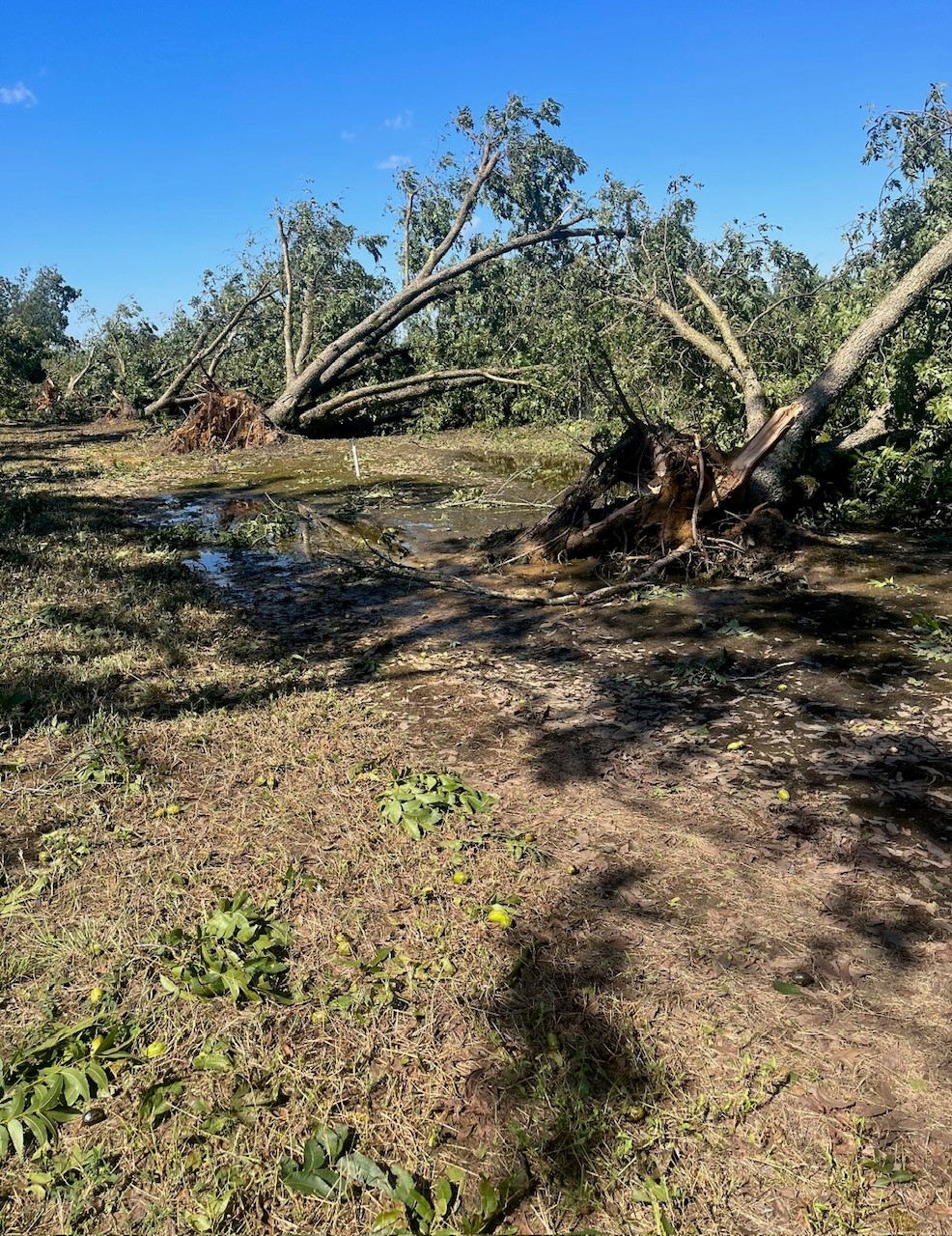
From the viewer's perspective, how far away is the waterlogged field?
6.38 feet

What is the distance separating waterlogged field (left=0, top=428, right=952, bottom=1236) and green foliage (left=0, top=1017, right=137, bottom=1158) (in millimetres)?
10

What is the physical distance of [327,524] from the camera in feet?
32.8

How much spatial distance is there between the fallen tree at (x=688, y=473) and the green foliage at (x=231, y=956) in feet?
16.0

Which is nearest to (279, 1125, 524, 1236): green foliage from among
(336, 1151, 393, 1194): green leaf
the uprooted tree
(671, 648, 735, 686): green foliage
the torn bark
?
(336, 1151, 393, 1194): green leaf

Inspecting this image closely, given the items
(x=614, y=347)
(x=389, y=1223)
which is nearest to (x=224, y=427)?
(x=614, y=347)

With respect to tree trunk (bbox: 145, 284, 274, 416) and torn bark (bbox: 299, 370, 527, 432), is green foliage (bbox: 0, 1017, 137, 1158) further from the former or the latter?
tree trunk (bbox: 145, 284, 274, 416)

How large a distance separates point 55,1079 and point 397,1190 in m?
0.93

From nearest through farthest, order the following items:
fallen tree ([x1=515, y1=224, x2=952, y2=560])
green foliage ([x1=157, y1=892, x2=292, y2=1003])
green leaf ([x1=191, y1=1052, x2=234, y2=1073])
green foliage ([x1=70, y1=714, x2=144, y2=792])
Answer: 1. green leaf ([x1=191, y1=1052, x2=234, y2=1073])
2. green foliage ([x1=157, y1=892, x2=292, y2=1003])
3. green foliage ([x1=70, y1=714, x2=144, y2=792])
4. fallen tree ([x1=515, y1=224, x2=952, y2=560])

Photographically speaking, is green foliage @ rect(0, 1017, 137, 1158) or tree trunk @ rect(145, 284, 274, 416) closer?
green foliage @ rect(0, 1017, 137, 1158)

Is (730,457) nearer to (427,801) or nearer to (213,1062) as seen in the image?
(427,801)

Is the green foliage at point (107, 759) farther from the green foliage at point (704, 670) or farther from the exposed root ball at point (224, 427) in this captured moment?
the exposed root ball at point (224, 427)

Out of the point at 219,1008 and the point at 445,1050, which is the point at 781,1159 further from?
the point at 219,1008

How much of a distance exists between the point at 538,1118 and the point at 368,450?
14.5 m

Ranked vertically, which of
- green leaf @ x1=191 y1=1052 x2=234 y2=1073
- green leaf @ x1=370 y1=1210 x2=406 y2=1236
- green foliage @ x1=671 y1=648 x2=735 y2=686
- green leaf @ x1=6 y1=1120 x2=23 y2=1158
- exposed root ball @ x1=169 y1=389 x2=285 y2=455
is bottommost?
green leaf @ x1=370 y1=1210 x2=406 y2=1236
